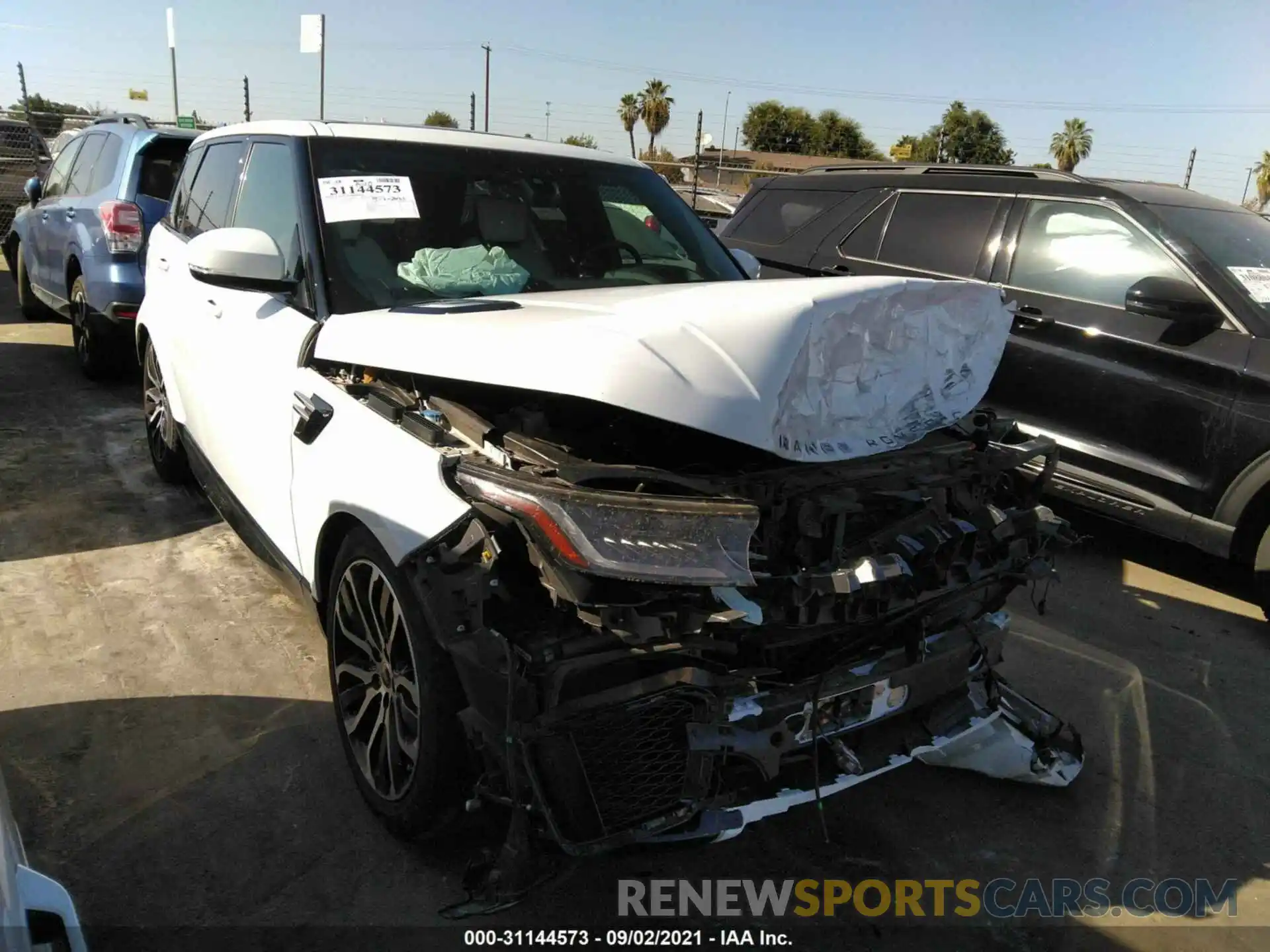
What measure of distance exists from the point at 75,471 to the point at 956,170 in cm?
576

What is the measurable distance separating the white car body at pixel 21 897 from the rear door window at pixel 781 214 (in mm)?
5955

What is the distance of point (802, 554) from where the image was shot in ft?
7.13

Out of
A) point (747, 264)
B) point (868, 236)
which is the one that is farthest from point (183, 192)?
point (868, 236)

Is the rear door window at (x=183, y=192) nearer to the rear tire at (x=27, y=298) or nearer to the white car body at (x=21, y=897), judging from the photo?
the white car body at (x=21, y=897)

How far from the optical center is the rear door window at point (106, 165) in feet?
23.6

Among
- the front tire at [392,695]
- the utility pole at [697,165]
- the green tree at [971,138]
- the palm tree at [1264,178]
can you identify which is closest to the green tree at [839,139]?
the green tree at [971,138]

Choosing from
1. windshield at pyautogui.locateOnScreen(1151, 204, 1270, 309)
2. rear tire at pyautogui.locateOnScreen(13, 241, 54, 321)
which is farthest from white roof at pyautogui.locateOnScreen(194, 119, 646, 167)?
rear tire at pyautogui.locateOnScreen(13, 241, 54, 321)

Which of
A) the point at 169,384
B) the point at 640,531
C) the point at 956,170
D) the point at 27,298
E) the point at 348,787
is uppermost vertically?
the point at 956,170

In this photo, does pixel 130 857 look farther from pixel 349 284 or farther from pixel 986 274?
pixel 986 274

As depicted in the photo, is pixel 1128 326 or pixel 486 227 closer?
pixel 486 227

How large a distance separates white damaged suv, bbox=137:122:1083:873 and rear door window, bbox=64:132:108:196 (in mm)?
5528

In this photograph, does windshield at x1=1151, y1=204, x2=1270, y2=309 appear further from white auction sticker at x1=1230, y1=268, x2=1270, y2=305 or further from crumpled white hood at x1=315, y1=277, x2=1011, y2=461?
crumpled white hood at x1=315, y1=277, x2=1011, y2=461

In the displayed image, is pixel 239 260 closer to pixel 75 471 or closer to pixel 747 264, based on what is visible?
pixel 747 264

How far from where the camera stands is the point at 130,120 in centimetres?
767
